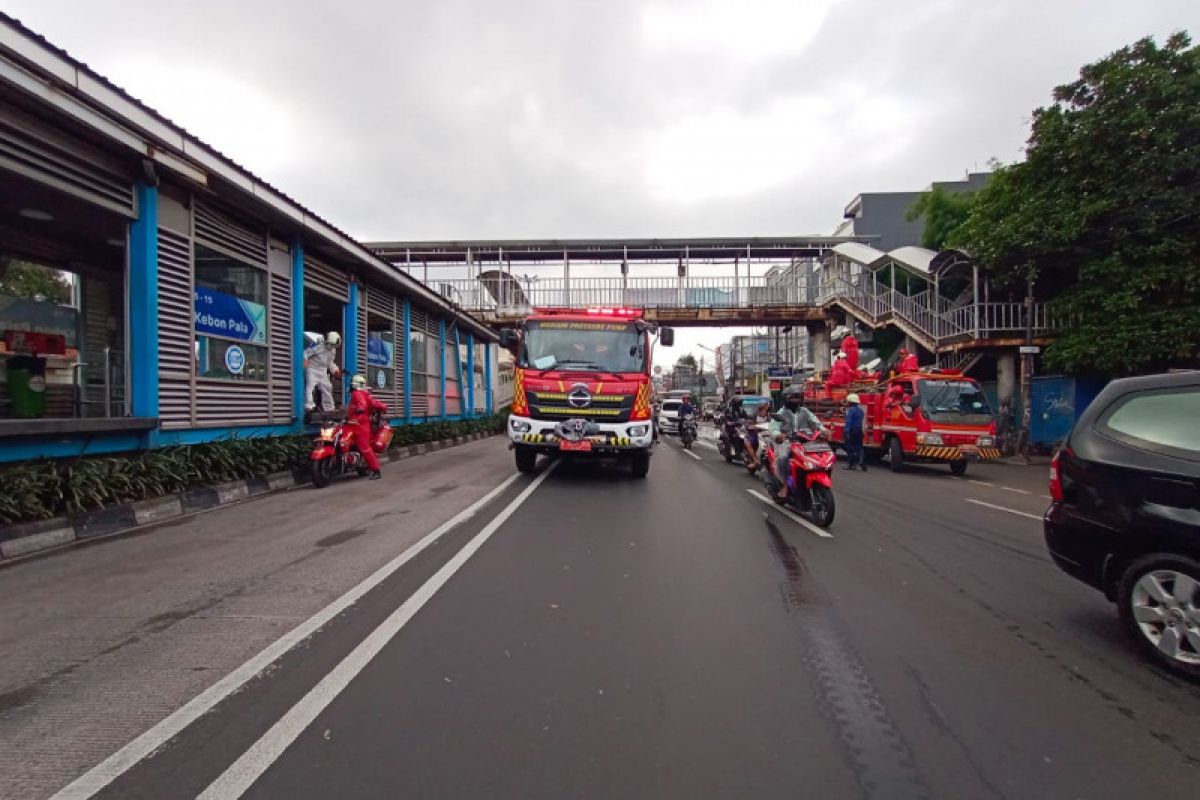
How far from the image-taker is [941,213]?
2738 cm

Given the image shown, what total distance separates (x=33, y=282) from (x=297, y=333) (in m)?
4.18

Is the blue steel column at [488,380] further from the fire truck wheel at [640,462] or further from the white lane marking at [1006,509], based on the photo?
the white lane marking at [1006,509]

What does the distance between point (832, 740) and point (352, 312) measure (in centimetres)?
1532

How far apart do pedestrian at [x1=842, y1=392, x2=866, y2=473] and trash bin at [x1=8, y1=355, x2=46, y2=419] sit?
46.9 ft

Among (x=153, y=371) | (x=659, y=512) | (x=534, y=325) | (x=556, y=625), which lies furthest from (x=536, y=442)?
(x=556, y=625)

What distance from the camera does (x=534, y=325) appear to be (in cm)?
1238

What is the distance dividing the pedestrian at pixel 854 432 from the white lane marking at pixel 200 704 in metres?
12.2

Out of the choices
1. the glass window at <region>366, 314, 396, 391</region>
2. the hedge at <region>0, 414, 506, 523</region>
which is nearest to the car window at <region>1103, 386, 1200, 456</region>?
the hedge at <region>0, 414, 506, 523</region>

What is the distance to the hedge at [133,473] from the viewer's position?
7020 mm

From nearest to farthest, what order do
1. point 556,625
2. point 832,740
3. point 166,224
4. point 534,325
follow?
point 832,740
point 556,625
point 166,224
point 534,325

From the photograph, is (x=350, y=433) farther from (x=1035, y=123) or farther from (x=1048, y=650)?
(x=1035, y=123)

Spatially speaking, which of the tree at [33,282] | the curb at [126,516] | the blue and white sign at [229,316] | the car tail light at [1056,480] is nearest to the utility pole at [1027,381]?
the car tail light at [1056,480]

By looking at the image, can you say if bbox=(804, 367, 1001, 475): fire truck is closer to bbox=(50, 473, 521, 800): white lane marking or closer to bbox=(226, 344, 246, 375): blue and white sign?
bbox=(50, 473, 521, 800): white lane marking

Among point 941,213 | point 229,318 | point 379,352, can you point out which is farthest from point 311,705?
point 941,213
